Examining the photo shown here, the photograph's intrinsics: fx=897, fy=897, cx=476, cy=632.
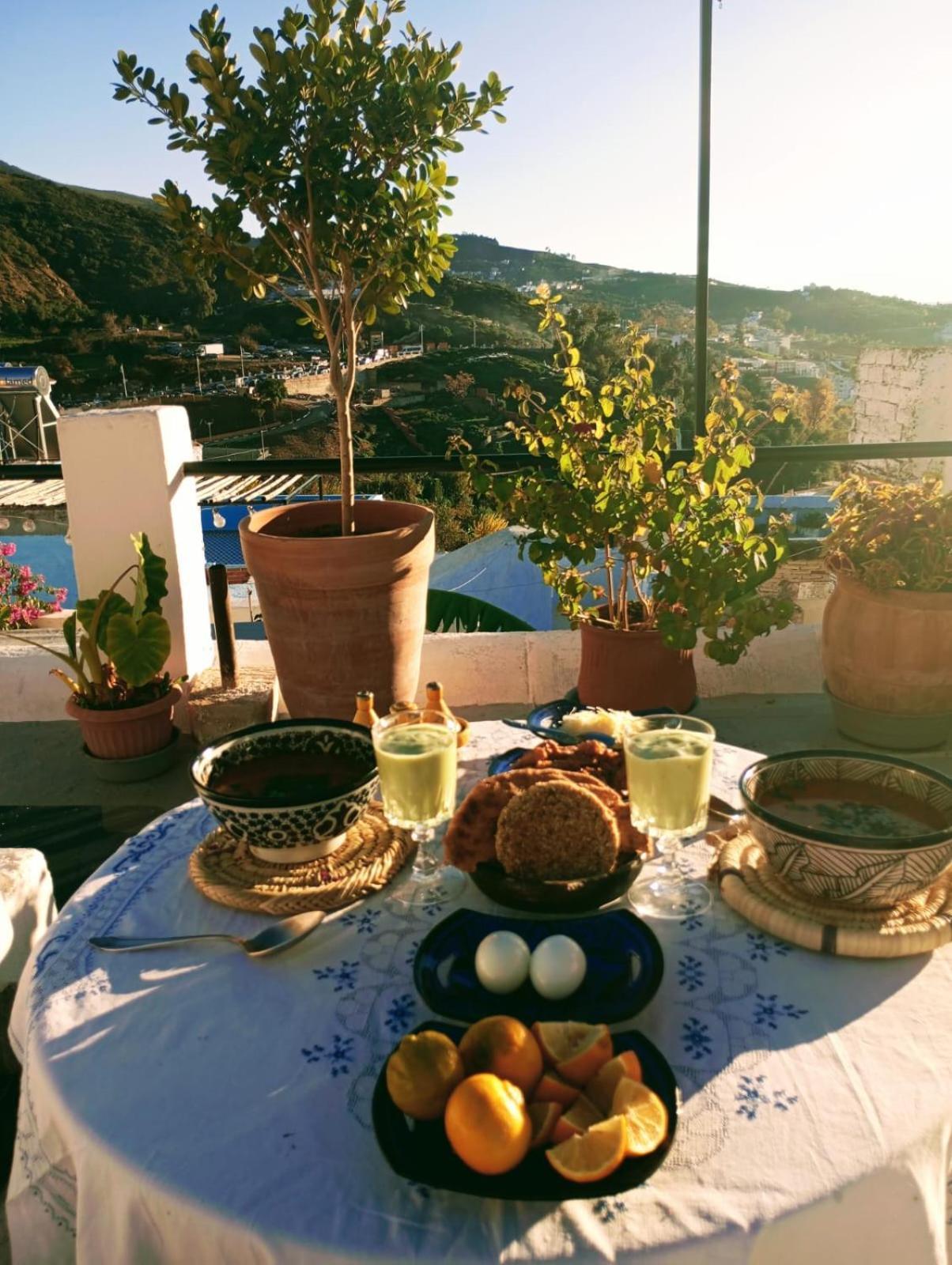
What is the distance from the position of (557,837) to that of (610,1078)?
28 centimetres

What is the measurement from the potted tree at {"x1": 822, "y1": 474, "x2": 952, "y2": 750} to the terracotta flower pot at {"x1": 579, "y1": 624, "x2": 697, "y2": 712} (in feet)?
1.78

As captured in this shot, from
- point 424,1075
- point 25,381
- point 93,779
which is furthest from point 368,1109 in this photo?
point 25,381

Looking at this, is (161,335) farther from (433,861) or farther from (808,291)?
(433,861)

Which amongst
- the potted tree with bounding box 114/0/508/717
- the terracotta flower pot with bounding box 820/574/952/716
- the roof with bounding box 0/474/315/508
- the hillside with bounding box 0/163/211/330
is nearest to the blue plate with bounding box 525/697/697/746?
the potted tree with bounding box 114/0/508/717

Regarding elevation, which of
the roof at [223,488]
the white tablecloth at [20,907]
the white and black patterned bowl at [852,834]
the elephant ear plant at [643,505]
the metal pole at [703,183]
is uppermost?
the metal pole at [703,183]

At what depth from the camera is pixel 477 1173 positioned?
2.12ft

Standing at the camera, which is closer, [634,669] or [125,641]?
[634,669]

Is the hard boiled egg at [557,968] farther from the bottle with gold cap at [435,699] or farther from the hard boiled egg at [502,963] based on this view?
the bottle with gold cap at [435,699]

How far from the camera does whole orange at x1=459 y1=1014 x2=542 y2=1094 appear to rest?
0.71 meters

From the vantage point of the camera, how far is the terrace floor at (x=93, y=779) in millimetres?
2434

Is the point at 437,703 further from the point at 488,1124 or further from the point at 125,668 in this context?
the point at 125,668

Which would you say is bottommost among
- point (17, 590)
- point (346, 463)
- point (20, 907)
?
point (17, 590)

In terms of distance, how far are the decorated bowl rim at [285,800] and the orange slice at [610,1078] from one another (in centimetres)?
44

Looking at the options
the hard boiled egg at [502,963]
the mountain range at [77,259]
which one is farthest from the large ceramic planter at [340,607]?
the mountain range at [77,259]
